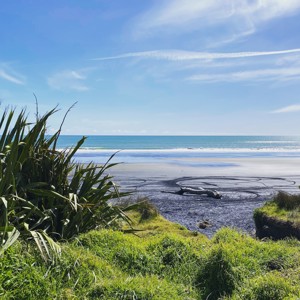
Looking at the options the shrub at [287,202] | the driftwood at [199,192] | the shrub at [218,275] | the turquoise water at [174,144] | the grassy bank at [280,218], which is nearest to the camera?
the shrub at [218,275]

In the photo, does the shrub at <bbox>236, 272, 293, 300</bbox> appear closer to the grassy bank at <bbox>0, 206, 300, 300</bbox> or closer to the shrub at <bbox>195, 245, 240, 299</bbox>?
the grassy bank at <bbox>0, 206, 300, 300</bbox>

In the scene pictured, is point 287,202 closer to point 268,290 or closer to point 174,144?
point 268,290

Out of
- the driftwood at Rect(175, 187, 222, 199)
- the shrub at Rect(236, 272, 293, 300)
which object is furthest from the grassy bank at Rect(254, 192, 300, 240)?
the driftwood at Rect(175, 187, 222, 199)

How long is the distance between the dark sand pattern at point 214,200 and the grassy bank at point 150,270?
3.95 m

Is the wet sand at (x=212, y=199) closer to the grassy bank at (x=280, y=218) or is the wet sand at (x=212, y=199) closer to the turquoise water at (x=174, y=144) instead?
the grassy bank at (x=280, y=218)

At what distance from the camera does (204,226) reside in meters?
11.7

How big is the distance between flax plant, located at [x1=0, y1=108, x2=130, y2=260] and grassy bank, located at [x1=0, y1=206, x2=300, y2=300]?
0.34m

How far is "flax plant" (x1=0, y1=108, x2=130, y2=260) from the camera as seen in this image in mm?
4793

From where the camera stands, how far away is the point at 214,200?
17719 mm

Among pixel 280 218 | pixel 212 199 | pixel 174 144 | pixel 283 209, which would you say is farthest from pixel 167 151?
pixel 280 218

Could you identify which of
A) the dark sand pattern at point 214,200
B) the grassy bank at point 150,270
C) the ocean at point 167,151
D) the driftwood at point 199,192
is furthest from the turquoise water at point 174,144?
the grassy bank at point 150,270

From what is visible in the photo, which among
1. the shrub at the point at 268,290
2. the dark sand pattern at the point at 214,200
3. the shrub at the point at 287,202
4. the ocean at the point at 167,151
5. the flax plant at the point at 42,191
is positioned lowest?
the dark sand pattern at the point at 214,200

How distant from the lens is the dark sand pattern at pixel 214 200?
43.5ft

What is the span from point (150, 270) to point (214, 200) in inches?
501
